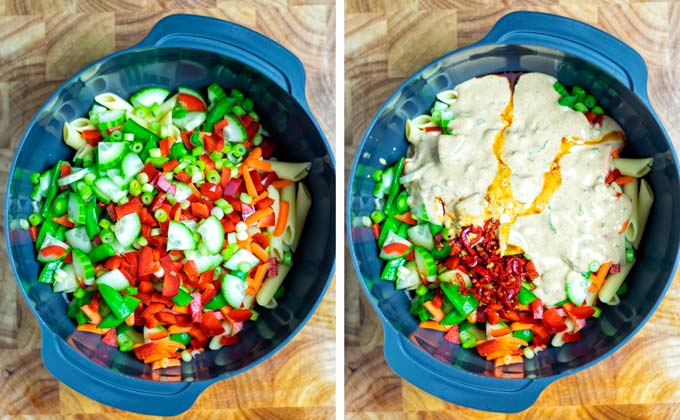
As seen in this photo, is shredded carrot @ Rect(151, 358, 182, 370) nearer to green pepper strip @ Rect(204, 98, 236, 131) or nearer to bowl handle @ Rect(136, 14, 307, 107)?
green pepper strip @ Rect(204, 98, 236, 131)

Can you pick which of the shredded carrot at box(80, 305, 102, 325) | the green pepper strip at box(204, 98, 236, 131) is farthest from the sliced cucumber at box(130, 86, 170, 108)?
the shredded carrot at box(80, 305, 102, 325)

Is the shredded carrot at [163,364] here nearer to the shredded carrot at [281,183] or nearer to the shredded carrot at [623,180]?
the shredded carrot at [281,183]

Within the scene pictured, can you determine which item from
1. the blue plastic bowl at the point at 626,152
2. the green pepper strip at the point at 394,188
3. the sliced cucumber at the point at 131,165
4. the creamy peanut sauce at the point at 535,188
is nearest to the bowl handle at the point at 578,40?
the blue plastic bowl at the point at 626,152

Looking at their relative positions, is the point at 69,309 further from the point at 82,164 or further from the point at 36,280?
the point at 82,164

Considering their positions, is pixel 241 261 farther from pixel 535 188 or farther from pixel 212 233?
pixel 535 188

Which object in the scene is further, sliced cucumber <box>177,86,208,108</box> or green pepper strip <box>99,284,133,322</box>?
sliced cucumber <box>177,86,208,108</box>

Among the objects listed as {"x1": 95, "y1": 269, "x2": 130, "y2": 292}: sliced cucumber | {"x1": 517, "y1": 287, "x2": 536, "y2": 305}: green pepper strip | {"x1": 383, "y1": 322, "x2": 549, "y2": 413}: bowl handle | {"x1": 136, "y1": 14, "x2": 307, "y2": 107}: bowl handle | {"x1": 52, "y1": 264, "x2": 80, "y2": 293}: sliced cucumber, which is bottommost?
{"x1": 383, "y1": 322, "x2": 549, "y2": 413}: bowl handle
